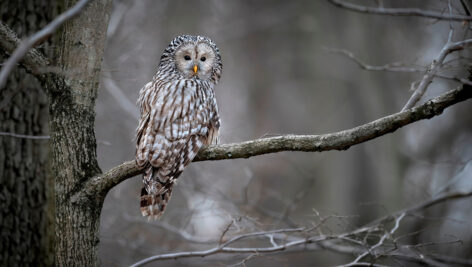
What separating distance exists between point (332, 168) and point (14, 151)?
5.68 metres

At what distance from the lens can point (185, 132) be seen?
158 inches

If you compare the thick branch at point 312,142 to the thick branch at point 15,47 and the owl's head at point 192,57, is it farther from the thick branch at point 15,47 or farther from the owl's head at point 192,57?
the owl's head at point 192,57

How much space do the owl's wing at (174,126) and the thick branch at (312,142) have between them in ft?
0.56

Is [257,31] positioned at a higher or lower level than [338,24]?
higher

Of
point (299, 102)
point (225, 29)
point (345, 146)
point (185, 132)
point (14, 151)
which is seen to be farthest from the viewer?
point (225, 29)

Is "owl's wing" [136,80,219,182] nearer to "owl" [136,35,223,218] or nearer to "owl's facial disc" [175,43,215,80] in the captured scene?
"owl" [136,35,223,218]

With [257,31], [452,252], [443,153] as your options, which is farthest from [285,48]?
[452,252]

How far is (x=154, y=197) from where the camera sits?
3854mm

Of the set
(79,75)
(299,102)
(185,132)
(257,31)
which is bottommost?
(185,132)

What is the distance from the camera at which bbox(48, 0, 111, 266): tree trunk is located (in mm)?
3516

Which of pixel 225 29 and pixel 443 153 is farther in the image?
pixel 225 29

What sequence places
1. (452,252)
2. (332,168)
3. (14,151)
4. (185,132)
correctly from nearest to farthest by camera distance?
(185,132), (14,151), (452,252), (332,168)

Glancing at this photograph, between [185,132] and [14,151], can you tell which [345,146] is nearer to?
[185,132]

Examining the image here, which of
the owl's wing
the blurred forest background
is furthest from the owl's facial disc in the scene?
the blurred forest background
